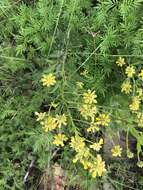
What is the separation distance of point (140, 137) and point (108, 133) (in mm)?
248

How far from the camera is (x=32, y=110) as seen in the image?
7.81 ft

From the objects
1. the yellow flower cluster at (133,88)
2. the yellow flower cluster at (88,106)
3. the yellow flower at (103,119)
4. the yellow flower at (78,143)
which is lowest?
the yellow flower at (78,143)

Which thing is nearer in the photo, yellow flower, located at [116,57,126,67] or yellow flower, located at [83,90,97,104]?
yellow flower, located at [83,90,97,104]

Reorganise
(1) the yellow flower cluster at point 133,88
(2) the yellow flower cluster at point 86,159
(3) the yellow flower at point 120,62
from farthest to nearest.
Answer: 1. (3) the yellow flower at point 120,62
2. (1) the yellow flower cluster at point 133,88
3. (2) the yellow flower cluster at point 86,159

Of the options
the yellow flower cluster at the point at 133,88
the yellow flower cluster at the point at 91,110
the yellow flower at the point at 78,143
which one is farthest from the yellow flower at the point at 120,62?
the yellow flower at the point at 78,143

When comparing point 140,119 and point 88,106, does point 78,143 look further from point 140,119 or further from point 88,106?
point 140,119

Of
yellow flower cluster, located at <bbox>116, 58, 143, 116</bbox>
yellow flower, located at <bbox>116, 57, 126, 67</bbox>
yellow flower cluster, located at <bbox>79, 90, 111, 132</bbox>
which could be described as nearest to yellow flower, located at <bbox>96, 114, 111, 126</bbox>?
yellow flower cluster, located at <bbox>79, 90, 111, 132</bbox>

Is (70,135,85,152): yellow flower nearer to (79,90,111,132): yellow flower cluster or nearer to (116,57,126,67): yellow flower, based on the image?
(79,90,111,132): yellow flower cluster

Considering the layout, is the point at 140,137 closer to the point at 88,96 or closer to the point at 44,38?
the point at 88,96

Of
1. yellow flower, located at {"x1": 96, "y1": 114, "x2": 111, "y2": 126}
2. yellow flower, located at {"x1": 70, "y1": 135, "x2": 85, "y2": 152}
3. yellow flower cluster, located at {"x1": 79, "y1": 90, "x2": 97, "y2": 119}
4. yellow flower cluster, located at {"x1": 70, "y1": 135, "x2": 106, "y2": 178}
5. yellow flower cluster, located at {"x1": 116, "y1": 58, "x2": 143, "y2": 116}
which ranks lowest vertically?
yellow flower cluster, located at {"x1": 70, "y1": 135, "x2": 106, "y2": 178}

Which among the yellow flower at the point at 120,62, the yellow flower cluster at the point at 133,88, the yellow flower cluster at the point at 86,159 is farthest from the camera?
the yellow flower at the point at 120,62

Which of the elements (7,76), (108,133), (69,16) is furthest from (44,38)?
(108,133)

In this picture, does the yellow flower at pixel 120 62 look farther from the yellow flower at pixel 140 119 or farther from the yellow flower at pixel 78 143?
the yellow flower at pixel 78 143

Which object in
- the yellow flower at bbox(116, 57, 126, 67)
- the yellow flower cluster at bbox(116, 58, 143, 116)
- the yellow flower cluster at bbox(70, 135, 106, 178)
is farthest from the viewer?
the yellow flower at bbox(116, 57, 126, 67)
